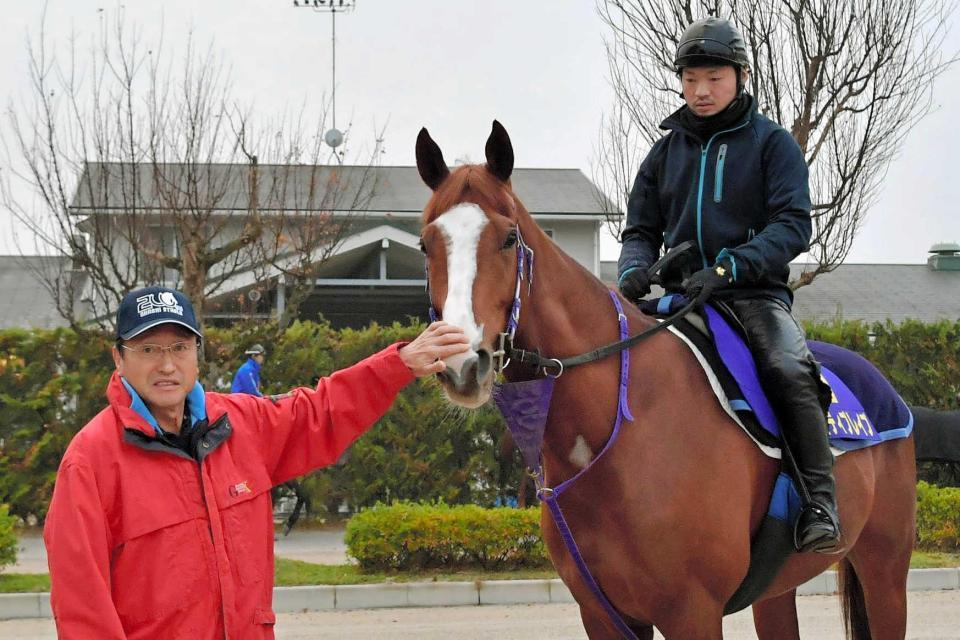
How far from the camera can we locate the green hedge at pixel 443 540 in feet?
33.4

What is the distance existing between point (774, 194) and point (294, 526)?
38.0ft

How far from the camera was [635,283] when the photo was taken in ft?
14.8

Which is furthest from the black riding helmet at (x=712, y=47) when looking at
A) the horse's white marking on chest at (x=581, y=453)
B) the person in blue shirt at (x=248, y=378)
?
the person in blue shirt at (x=248, y=378)

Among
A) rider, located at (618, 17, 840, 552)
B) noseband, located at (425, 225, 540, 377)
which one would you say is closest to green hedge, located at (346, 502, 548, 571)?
rider, located at (618, 17, 840, 552)

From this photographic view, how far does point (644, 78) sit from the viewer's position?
15273 mm

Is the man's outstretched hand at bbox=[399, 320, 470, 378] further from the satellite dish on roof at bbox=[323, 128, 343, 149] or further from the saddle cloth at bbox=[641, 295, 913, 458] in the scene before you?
the satellite dish on roof at bbox=[323, 128, 343, 149]

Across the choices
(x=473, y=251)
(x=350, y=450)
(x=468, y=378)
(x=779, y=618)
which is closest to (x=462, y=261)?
(x=473, y=251)

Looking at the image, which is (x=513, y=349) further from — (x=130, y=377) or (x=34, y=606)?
(x=34, y=606)

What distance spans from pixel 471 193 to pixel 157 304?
3.62 feet

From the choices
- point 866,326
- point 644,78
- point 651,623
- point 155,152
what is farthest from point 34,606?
point 866,326

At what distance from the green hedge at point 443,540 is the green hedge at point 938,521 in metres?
4.67

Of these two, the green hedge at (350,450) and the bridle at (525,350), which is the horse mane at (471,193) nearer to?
the bridle at (525,350)

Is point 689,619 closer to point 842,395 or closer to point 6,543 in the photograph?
point 842,395

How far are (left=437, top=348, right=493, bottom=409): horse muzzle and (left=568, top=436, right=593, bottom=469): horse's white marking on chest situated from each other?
0.70 metres
